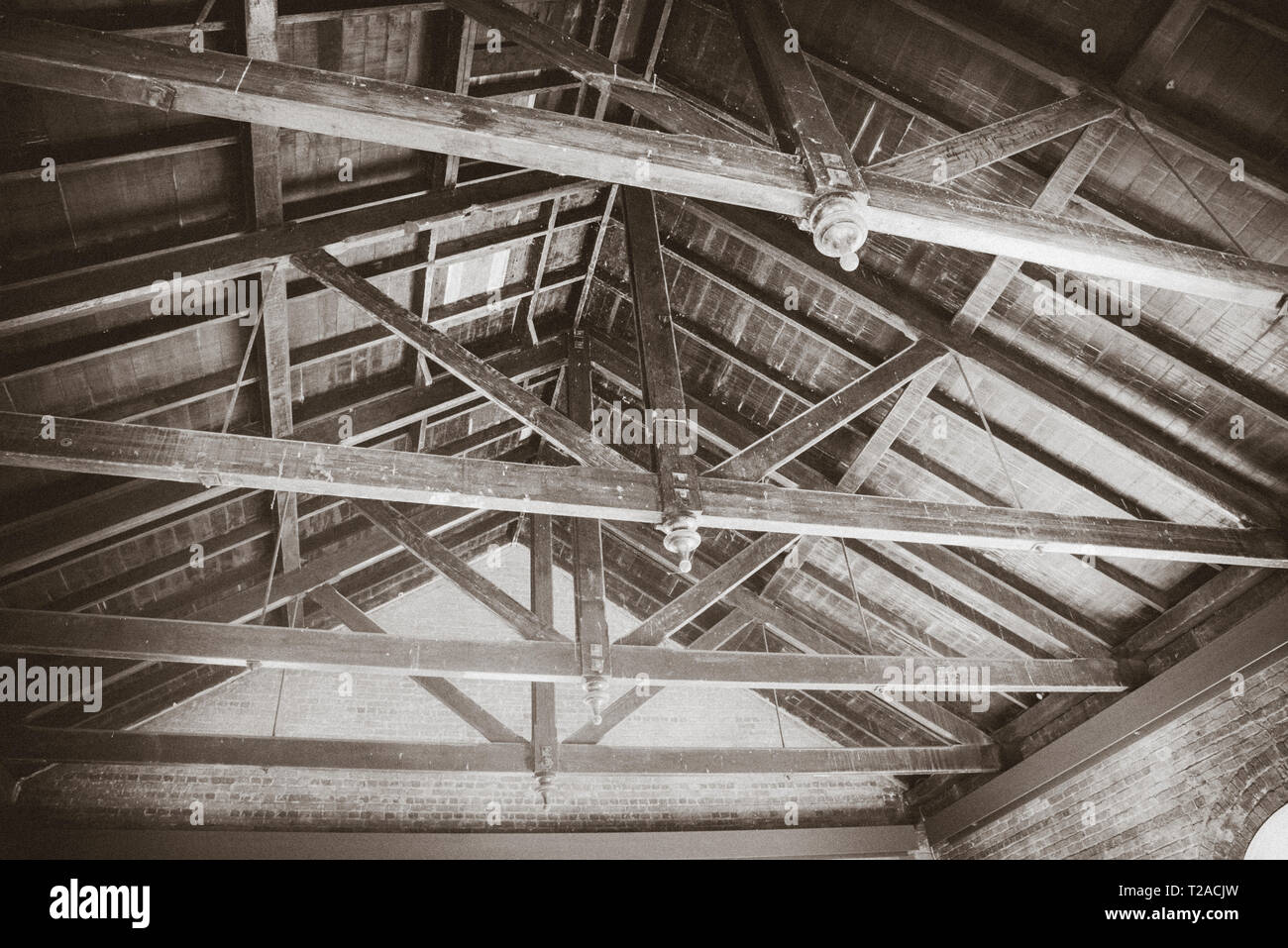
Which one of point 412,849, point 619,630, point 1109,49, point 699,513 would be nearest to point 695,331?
point 699,513

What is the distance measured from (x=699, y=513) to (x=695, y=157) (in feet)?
6.73

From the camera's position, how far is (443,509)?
29.0 feet

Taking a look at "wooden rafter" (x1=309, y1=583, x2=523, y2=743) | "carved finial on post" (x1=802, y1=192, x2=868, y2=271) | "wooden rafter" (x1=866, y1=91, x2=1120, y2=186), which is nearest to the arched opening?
"wooden rafter" (x1=866, y1=91, x2=1120, y2=186)

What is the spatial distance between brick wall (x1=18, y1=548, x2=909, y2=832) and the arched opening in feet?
13.1

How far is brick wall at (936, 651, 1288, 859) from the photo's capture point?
5.88 metres

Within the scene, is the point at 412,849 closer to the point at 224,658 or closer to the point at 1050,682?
the point at 224,658

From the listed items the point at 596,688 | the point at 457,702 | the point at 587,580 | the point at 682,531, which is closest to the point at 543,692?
the point at 457,702

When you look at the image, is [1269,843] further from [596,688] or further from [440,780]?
[440,780]

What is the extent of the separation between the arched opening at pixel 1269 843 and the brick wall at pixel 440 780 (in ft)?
13.1

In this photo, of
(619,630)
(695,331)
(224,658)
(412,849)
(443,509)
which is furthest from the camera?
(619,630)

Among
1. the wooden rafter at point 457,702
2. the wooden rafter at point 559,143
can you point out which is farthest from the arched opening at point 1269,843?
the wooden rafter at point 457,702

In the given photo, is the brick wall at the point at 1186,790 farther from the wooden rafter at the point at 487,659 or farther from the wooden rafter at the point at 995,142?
the wooden rafter at the point at 995,142
